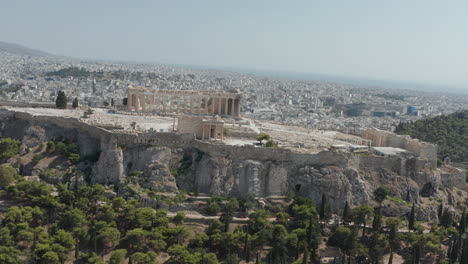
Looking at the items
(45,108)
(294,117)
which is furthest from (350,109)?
(45,108)

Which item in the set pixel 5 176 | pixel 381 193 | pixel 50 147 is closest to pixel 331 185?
pixel 381 193

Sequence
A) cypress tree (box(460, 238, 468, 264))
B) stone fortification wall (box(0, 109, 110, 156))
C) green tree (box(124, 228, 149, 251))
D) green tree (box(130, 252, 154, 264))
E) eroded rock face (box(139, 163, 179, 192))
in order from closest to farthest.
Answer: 1. green tree (box(130, 252, 154, 264))
2. green tree (box(124, 228, 149, 251))
3. cypress tree (box(460, 238, 468, 264))
4. eroded rock face (box(139, 163, 179, 192))
5. stone fortification wall (box(0, 109, 110, 156))

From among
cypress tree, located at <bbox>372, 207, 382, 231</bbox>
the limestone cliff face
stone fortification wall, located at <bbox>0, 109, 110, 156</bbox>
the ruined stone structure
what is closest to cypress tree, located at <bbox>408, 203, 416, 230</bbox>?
cypress tree, located at <bbox>372, 207, 382, 231</bbox>

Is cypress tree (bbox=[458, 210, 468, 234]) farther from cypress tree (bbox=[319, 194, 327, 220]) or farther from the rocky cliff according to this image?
cypress tree (bbox=[319, 194, 327, 220])

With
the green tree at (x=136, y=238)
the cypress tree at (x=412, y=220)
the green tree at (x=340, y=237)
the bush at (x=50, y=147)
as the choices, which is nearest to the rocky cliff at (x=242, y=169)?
the bush at (x=50, y=147)

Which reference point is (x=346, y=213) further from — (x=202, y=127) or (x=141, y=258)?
(x=141, y=258)

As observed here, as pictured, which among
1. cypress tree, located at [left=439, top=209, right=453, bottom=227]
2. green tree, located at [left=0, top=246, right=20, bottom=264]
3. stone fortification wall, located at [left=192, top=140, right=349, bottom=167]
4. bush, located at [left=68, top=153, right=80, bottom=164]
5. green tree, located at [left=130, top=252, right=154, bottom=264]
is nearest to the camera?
green tree, located at [left=0, top=246, right=20, bottom=264]

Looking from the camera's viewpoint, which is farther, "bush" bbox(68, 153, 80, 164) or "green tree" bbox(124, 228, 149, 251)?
"bush" bbox(68, 153, 80, 164)

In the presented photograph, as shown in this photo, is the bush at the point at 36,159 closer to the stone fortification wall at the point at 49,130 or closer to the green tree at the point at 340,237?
the stone fortification wall at the point at 49,130
